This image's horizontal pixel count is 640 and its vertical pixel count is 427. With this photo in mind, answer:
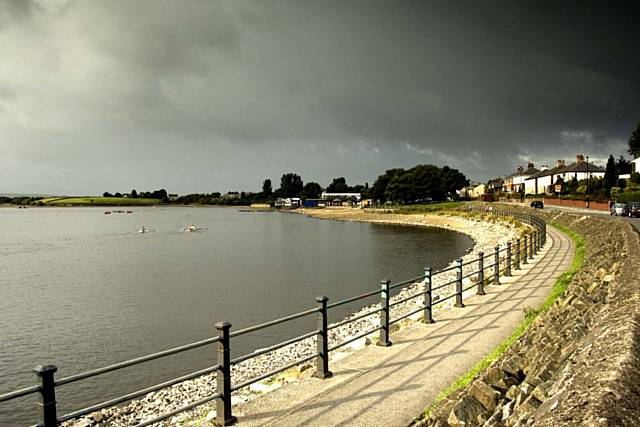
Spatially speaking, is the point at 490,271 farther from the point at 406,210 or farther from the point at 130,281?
the point at 406,210

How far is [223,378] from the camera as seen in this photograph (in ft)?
21.7

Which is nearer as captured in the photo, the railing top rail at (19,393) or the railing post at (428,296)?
the railing top rail at (19,393)

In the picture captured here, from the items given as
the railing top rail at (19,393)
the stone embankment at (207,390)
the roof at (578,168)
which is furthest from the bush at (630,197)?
the roof at (578,168)

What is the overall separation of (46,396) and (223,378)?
2.45 m

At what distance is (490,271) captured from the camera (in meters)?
24.6

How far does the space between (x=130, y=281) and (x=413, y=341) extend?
2940cm

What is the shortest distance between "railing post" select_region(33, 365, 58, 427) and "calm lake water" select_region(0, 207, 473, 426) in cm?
1063

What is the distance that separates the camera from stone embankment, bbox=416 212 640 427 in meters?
2.82

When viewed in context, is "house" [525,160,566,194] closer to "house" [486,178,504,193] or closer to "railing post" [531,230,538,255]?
"house" [486,178,504,193]

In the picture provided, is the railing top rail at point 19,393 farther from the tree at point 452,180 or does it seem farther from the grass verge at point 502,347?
the tree at point 452,180

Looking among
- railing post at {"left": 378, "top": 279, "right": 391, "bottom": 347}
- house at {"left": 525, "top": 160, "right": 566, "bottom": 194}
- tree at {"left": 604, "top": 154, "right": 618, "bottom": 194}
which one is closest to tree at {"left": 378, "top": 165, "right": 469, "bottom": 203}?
house at {"left": 525, "top": 160, "right": 566, "bottom": 194}

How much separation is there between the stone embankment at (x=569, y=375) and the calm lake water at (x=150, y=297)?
12524mm

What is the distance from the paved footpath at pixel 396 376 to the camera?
22.5ft

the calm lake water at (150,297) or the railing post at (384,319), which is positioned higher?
the railing post at (384,319)
